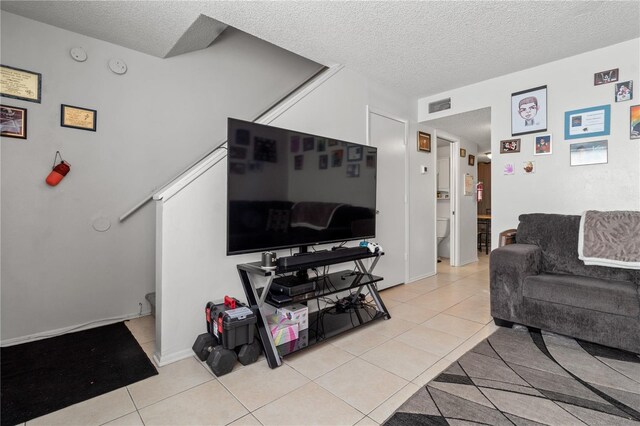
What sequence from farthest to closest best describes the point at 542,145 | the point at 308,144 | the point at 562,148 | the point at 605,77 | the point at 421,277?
the point at 421,277, the point at 542,145, the point at 562,148, the point at 605,77, the point at 308,144

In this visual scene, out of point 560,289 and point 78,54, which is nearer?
point 560,289

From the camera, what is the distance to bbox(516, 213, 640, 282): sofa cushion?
2490 millimetres

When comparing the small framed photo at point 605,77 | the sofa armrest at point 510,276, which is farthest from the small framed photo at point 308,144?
the small framed photo at point 605,77

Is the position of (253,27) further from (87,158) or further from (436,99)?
(436,99)

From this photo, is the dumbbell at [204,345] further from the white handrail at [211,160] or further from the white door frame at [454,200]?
the white door frame at [454,200]

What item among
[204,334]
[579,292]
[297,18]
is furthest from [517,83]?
[204,334]

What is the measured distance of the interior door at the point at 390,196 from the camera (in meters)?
3.49

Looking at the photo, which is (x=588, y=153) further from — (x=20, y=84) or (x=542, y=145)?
(x=20, y=84)

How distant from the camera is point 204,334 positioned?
2.08 meters

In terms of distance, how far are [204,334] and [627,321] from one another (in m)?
2.72

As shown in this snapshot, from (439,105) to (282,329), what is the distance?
330cm

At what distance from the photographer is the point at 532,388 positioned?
171 cm

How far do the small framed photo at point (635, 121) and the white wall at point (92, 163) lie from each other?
3674mm

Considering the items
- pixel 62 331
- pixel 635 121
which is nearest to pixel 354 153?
pixel 635 121
